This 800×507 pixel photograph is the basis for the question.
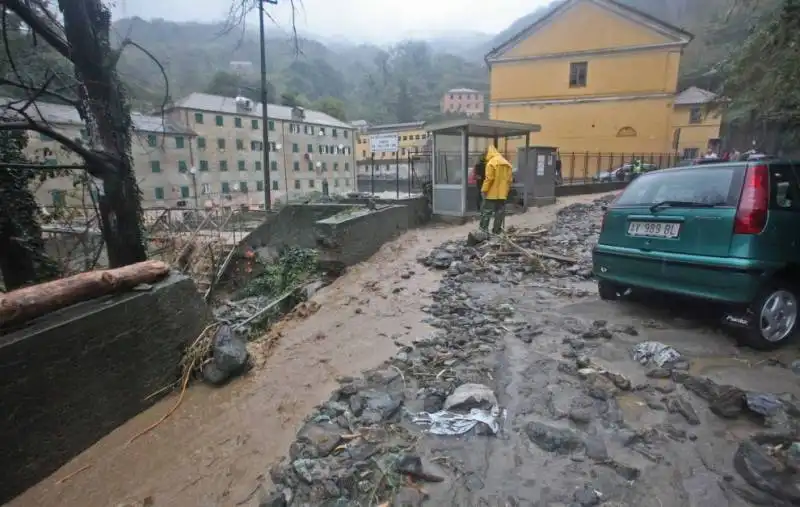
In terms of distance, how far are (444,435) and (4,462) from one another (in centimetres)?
275

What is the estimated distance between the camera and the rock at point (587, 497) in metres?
2.05

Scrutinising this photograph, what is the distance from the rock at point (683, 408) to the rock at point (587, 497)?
102cm

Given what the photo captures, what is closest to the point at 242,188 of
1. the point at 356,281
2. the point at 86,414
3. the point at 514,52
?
the point at 514,52

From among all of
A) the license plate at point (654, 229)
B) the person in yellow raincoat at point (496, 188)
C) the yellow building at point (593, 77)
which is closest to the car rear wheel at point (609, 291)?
the license plate at point (654, 229)

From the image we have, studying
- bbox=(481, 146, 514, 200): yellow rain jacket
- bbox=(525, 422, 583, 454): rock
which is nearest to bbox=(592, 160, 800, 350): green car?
bbox=(525, 422, 583, 454): rock

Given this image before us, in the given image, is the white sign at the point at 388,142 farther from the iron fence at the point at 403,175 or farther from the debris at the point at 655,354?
the debris at the point at 655,354

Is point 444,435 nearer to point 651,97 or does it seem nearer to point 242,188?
point 651,97

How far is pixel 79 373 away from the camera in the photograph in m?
2.98

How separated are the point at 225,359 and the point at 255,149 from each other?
177 feet

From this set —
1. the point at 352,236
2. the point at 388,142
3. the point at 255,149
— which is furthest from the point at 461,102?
the point at 352,236

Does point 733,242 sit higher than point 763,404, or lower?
higher

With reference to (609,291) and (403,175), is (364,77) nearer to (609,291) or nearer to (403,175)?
(403,175)

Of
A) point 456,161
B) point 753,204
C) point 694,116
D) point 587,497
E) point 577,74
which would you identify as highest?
point 577,74

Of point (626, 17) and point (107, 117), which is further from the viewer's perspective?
point (626, 17)
